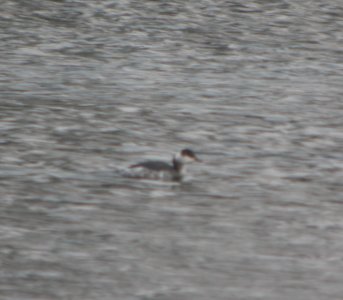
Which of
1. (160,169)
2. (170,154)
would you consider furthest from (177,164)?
(170,154)

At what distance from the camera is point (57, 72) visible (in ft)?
84.8

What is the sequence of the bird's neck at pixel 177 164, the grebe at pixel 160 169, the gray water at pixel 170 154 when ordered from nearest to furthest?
the gray water at pixel 170 154 → the grebe at pixel 160 169 → the bird's neck at pixel 177 164

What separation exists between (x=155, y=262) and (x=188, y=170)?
14.3 feet

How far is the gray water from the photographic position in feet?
42.7

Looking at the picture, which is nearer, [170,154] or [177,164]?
[177,164]

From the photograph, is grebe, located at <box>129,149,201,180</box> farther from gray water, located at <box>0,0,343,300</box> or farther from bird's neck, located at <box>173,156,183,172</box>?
gray water, located at <box>0,0,343,300</box>

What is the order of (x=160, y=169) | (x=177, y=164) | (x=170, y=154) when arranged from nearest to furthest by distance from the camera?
1. (x=160, y=169)
2. (x=177, y=164)
3. (x=170, y=154)

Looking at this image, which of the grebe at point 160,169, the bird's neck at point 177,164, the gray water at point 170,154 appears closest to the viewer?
the gray water at point 170,154

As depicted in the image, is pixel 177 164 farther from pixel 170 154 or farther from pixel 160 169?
pixel 170 154

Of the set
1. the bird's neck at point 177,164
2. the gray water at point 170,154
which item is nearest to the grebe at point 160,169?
the bird's neck at point 177,164

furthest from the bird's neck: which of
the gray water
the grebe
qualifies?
the gray water

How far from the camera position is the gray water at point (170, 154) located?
13008mm

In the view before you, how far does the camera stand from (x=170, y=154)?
1886 centimetres

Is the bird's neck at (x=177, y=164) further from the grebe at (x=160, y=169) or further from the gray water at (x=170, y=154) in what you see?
the gray water at (x=170, y=154)
